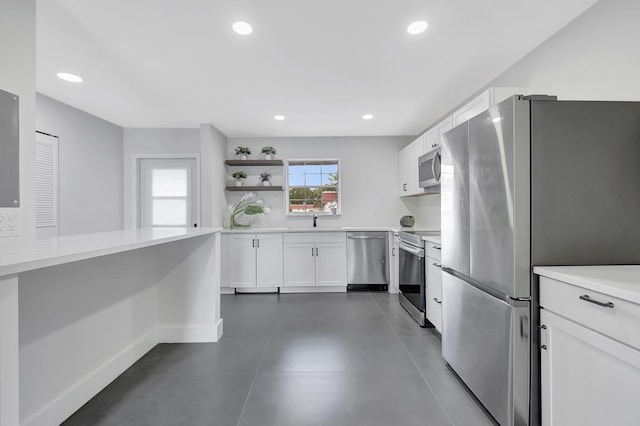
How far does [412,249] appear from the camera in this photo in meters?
3.20

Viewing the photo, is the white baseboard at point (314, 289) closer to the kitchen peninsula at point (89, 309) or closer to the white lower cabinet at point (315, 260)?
the white lower cabinet at point (315, 260)

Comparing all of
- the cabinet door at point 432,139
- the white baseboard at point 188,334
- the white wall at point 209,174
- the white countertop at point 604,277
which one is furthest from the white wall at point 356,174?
the white countertop at point 604,277

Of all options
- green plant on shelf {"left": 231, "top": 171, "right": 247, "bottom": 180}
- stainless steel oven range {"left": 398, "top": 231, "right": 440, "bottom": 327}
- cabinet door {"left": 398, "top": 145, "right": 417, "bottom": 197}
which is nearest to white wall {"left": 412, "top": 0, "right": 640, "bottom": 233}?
stainless steel oven range {"left": 398, "top": 231, "right": 440, "bottom": 327}

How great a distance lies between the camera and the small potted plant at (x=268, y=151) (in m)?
4.57

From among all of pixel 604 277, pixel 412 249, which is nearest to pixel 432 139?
pixel 412 249

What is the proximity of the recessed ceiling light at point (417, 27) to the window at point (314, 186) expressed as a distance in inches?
112

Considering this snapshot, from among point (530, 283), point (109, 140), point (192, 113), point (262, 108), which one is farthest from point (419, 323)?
point (109, 140)

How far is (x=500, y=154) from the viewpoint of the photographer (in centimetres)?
145

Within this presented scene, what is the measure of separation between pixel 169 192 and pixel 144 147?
0.81 metres

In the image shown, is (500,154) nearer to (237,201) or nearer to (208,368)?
(208,368)

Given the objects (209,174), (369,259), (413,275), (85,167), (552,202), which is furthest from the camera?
(369,259)

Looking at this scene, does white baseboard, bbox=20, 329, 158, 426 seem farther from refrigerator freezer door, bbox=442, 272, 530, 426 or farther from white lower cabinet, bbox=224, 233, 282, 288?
refrigerator freezer door, bbox=442, 272, 530, 426

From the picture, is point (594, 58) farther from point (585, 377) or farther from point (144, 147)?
point (144, 147)

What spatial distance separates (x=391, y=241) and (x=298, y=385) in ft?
8.85
